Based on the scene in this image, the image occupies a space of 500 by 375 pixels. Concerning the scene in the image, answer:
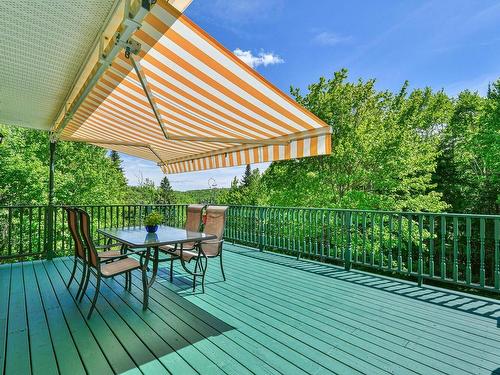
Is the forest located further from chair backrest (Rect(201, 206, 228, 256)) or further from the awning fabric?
chair backrest (Rect(201, 206, 228, 256))

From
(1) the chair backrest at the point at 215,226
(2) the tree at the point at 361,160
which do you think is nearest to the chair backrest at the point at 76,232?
(1) the chair backrest at the point at 215,226

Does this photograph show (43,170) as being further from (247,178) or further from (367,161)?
(247,178)

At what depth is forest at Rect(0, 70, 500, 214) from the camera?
1603 cm

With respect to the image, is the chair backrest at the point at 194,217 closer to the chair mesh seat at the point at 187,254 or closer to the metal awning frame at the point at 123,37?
the chair mesh seat at the point at 187,254

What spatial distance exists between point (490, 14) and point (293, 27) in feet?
33.9

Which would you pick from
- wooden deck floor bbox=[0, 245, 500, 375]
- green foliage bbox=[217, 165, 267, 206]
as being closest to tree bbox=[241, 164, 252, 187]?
green foliage bbox=[217, 165, 267, 206]

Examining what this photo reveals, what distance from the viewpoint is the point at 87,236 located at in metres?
3.36

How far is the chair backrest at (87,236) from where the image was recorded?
3.28 meters

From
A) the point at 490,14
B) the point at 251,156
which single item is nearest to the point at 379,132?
the point at 490,14

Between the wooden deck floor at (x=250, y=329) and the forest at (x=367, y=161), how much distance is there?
32.5 feet

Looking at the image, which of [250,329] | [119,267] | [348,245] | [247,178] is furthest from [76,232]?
[247,178]

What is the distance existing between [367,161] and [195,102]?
15101 mm

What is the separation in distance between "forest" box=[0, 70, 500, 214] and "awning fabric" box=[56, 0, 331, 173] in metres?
8.58


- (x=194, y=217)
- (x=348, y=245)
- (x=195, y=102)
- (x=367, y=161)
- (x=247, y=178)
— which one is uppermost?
(x=247, y=178)
